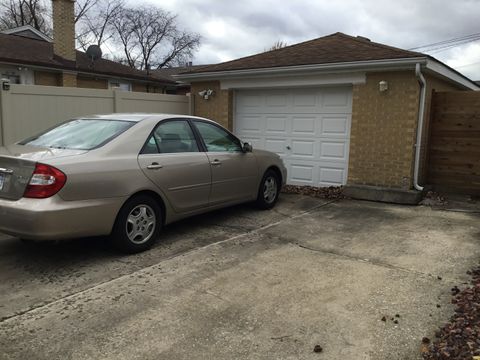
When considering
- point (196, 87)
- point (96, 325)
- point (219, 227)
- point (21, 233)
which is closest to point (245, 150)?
point (219, 227)

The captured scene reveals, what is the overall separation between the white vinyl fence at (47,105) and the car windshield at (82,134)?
7.42 feet

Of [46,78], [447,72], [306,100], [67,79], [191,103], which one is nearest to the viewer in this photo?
[447,72]

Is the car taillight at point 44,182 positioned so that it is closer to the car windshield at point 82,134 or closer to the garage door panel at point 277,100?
the car windshield at point 82,134

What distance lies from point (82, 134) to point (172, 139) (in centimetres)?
107

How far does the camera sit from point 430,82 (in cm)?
846

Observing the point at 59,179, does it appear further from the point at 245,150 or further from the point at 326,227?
the point at 326,227

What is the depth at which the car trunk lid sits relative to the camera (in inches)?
170

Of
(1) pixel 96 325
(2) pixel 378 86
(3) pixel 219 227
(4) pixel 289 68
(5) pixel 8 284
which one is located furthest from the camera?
(4) pixel 289 68

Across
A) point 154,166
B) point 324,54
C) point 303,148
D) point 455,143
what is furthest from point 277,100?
point 154,166

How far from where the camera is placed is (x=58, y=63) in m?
16.2

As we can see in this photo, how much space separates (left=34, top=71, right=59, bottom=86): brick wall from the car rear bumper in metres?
13.2

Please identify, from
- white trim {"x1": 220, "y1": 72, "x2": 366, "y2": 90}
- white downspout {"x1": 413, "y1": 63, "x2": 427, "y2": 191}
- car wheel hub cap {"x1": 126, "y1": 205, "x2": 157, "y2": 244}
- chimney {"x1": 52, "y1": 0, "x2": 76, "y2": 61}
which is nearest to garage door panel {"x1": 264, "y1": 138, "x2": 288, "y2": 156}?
white trim {"x1": 220, "y1": 72, "x2": 366, "y2": 90}

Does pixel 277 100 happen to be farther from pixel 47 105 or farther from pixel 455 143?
pixel 47 105

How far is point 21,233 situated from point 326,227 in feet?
12.9
